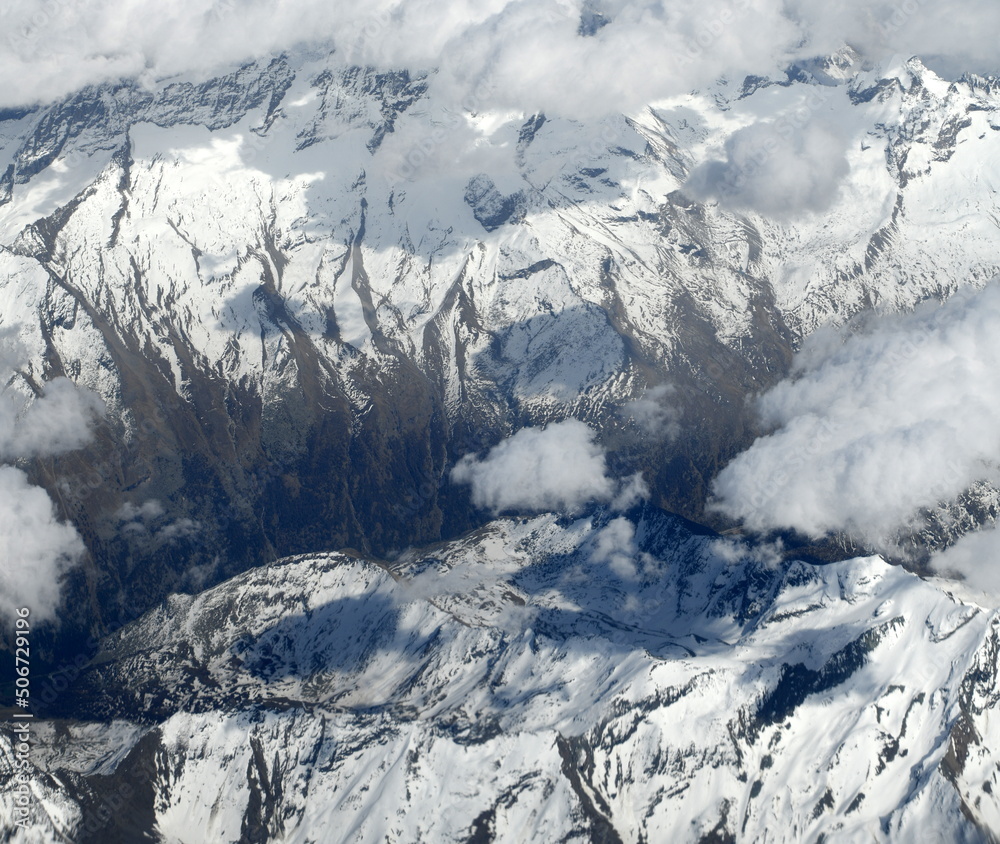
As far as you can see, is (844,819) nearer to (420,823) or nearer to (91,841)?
(420,823)

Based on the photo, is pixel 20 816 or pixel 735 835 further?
pixel 735 835

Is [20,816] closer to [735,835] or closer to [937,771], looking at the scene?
[735,835]

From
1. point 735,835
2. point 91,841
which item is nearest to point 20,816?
point 91,841

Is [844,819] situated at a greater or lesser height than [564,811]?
lesser

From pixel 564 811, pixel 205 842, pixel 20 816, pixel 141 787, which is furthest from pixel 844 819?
pixel 20 816

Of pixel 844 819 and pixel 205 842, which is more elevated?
pixel 205 842

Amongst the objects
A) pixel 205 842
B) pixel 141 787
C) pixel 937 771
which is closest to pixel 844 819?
pixel 937 771

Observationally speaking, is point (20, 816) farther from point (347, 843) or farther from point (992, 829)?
point (992, 829)

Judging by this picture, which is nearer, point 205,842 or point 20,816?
point 20,816

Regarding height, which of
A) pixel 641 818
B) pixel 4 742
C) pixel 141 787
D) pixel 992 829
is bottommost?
pixel 992 829
